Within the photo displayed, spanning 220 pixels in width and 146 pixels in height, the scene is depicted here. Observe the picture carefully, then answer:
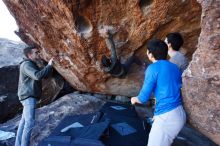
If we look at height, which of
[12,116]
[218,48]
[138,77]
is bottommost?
[12,116]

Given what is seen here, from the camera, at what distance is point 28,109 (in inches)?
225

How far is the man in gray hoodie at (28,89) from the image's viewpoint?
562cm

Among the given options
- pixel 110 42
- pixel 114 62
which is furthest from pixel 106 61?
pixel 110 42

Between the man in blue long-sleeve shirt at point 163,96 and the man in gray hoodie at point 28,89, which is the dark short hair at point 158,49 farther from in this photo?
the man in gray hoodie at point 28,89

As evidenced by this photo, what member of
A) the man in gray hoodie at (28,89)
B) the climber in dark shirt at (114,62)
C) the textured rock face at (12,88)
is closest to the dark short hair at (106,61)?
the climber in dark shirt at (114,62)

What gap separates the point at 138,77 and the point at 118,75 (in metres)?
0.49

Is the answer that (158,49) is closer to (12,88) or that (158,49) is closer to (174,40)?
(174,40)

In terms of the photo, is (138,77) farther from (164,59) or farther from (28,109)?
(164,59)

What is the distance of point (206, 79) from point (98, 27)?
9.07ft

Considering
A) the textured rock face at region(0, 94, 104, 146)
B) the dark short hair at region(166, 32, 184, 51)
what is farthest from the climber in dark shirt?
the dark short hair at region(166, 32, 184, 51)

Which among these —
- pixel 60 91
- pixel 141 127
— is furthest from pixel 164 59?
pixel 60 91

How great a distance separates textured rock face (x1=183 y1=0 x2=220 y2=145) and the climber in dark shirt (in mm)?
A: 2415

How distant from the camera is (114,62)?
6.20 m

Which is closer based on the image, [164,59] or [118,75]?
[164,59]
